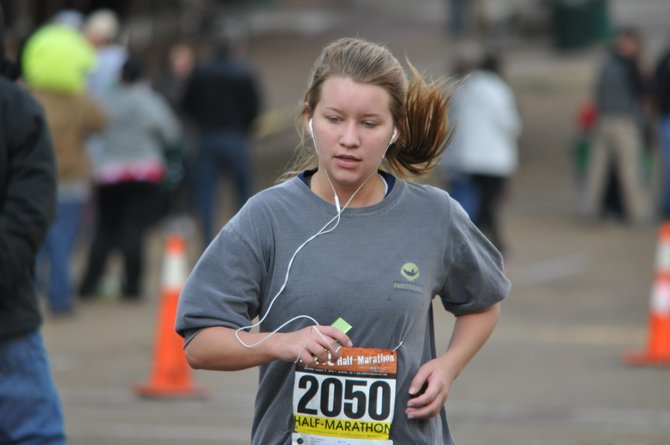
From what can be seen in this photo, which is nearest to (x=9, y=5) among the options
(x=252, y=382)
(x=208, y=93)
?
(x=208, y=93)

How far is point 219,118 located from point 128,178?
1804mm

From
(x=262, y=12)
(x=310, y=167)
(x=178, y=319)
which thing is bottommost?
(x=262, y=12)

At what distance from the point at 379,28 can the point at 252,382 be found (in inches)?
1295

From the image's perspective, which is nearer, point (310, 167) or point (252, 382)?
point (310, 167)

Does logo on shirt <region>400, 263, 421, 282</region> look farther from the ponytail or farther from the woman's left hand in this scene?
the ponytail

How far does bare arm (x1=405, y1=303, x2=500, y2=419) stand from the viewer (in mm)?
3777

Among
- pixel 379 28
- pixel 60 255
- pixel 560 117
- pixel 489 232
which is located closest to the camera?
pixel 60 255

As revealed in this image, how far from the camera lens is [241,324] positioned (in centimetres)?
370

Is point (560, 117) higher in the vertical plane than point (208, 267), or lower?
lower

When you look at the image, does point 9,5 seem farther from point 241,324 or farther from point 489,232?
point 241,324

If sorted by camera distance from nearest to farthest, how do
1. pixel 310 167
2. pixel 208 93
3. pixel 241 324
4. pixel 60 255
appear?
1. pixel 241 324
2. pixel 310 167
3. pixel 60 255
4. pixel 208 93

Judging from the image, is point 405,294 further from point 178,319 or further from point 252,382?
point 252,382

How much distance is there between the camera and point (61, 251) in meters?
12.0

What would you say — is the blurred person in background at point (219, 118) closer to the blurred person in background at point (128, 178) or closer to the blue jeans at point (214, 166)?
the blue jeans at point (214, 166)
